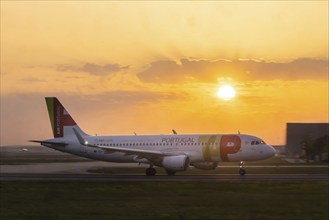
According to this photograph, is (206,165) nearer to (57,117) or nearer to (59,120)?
(59,120)

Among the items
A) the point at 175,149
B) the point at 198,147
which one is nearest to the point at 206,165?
the point at 198,147

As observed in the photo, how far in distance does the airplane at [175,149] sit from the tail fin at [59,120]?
182cm

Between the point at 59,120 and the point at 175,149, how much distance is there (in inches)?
542

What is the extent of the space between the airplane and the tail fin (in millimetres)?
1820

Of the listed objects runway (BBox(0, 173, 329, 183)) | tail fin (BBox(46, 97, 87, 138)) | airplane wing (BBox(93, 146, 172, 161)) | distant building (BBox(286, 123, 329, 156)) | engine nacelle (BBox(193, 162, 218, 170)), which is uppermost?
distant building (BBox(286, 123, 329, 156))

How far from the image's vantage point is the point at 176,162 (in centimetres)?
4722

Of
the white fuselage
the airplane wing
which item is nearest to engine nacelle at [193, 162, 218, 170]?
the white fuselage

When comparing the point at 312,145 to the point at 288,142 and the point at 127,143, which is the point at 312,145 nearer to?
the point at 288,142

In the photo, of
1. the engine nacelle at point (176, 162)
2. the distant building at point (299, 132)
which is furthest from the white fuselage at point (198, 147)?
the distant building at point (299, 132)

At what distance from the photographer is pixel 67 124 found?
57531 mm

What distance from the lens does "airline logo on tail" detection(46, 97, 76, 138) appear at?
57719 millimetres

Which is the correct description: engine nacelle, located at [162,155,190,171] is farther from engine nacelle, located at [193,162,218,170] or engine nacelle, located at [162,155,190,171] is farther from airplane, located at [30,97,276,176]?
engine nacelle, located at [193,162,218,170]

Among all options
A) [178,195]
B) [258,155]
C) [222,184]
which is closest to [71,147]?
[258,155]

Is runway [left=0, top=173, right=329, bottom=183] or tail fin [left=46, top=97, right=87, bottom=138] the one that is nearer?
runway [left=0, top=173, right=329, bottom=183]
